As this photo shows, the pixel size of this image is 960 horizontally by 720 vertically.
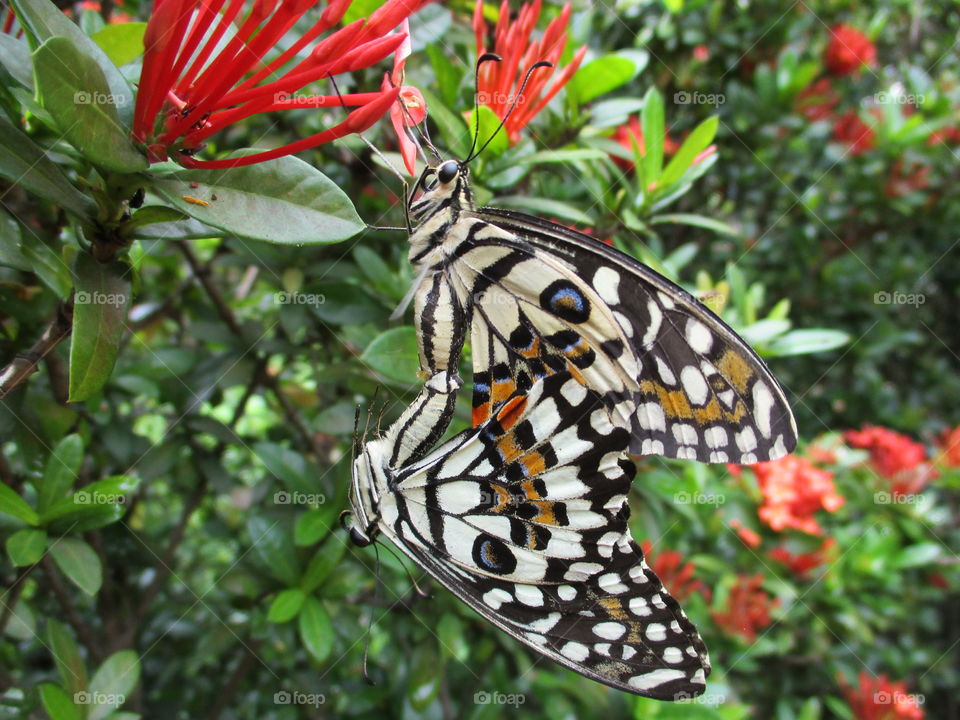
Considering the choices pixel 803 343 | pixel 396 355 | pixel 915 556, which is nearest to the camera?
pixel 396 355

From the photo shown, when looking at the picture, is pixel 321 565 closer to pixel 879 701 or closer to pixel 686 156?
pixel 686 156

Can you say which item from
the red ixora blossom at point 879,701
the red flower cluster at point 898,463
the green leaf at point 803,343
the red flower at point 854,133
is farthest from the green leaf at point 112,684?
the red flower at point 854,133

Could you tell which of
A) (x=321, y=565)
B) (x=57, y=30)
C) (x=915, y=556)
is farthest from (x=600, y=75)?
(x=915, y=556)

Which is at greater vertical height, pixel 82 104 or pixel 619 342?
pixel 82 104

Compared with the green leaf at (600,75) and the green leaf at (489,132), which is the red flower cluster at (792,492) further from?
the green leaf at (489,132)

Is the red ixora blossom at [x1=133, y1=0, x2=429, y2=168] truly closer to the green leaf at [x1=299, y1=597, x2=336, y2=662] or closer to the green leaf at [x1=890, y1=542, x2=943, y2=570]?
the green leaf at [x1=299, y1=597, x2=336, y2=662]

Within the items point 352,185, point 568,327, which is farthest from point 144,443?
point 568,327
